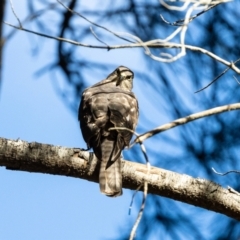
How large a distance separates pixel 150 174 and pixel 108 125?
2.52 feet

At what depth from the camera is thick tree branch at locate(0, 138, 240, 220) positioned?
9.14ft

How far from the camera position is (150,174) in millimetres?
2807

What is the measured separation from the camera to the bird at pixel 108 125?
3.03 meters

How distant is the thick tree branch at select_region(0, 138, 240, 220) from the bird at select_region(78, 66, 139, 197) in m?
0.22

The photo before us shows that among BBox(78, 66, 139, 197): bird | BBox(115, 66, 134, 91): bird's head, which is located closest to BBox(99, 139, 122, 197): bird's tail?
BBox(78, 66, 139, 197): bird

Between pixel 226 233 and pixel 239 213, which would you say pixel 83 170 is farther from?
pixel 226 233

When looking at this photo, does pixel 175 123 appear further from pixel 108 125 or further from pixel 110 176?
pixel 108 125

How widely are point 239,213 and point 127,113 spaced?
1.15 m

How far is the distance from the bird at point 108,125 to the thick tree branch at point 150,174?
220mm

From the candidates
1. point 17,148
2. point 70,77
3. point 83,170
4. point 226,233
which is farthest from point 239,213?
point 70,77

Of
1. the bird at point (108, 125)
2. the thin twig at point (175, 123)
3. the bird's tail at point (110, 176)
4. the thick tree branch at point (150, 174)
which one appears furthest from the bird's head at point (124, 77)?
the thin twig at point (175, 123)

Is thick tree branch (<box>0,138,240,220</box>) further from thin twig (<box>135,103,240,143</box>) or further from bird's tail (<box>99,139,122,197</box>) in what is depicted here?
thin twig (<box>135,103,240,143</box>)

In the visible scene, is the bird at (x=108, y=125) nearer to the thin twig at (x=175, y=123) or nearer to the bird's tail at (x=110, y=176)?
the bird's tail at (x=110, y=176)

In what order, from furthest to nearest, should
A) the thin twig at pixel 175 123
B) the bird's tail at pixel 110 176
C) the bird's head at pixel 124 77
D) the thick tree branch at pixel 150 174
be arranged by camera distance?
the bird's head at pixel 124 77 < the bird's tail at pixel 110 176 < the thick tree branch at pixel 150 174 < the thin twig at pixel 175 123
